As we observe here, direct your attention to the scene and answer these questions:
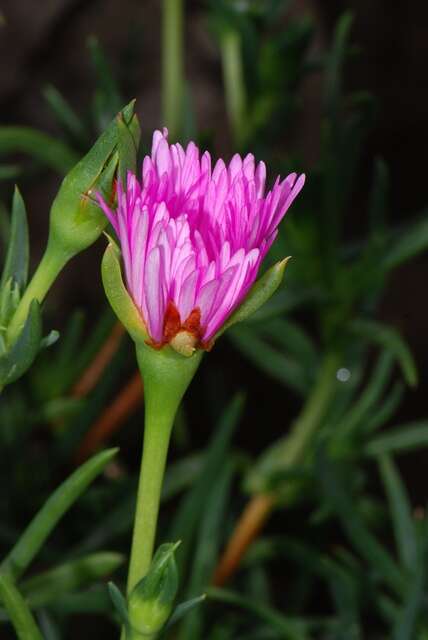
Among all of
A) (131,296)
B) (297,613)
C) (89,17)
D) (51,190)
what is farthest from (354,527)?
(89,17)

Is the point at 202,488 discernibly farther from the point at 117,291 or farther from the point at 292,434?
the point at 117,291

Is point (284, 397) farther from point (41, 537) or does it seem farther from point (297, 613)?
Result: point (41, 537)

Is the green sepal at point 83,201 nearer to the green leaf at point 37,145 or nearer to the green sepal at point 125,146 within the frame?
the green sepal at point 125,146

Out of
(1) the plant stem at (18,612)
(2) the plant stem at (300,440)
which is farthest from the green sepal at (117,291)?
(2) the plant stem at (300,440)

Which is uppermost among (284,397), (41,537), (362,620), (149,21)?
(149,21)

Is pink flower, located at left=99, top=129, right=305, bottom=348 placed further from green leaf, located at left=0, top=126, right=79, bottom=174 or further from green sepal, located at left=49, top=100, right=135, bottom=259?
green leaf, located at left=0, top=126, right=79, bottom=174

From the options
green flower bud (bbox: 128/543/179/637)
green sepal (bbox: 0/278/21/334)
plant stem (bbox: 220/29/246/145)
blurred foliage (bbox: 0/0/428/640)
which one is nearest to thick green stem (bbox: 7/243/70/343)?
green sepal (bbox: 0/278/21/334)

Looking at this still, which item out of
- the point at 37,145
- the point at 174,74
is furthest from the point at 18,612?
the point at 174,74
